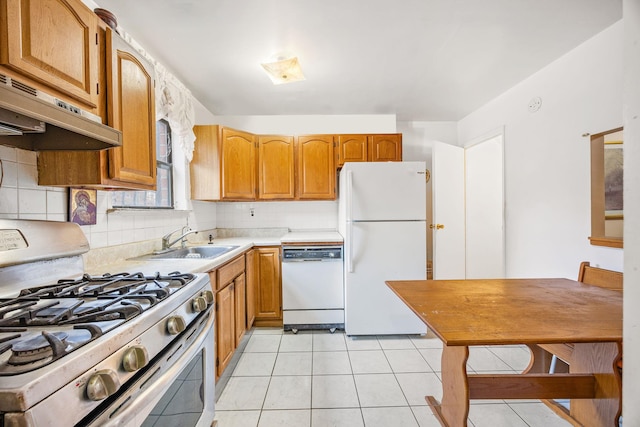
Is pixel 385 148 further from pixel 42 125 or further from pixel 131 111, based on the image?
pixel 42 125

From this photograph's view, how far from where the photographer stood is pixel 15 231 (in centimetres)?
104

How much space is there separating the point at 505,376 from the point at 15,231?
87.8 inches

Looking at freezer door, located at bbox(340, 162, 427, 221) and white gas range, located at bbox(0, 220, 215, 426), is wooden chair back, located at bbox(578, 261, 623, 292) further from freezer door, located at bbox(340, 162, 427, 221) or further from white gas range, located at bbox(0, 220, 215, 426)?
white gas range, located at bbox(0, 220, 215, 426)

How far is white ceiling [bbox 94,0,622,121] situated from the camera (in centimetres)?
163

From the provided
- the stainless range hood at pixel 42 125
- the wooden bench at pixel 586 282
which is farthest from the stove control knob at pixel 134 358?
the wooden bench at pixel 586 282

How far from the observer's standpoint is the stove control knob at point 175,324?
896 mm

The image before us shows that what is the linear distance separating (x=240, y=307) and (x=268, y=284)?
1.62 ft

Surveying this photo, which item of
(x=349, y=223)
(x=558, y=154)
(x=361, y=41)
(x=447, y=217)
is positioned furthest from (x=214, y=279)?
(x=558, y=154)

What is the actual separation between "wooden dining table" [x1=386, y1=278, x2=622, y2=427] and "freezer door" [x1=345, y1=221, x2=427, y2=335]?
94 cm

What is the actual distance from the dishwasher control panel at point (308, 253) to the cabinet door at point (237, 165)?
2.74 feet

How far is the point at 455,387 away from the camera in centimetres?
124

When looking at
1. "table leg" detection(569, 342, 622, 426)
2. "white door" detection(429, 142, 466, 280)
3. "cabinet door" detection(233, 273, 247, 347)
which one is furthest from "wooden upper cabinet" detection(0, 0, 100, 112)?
"white door" detection(429, 142, 466, 280)

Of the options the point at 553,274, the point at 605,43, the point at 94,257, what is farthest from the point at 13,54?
the point at 553,274

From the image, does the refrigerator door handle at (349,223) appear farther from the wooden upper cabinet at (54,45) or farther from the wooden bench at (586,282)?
the wooden upper cabinet at (54,45)
